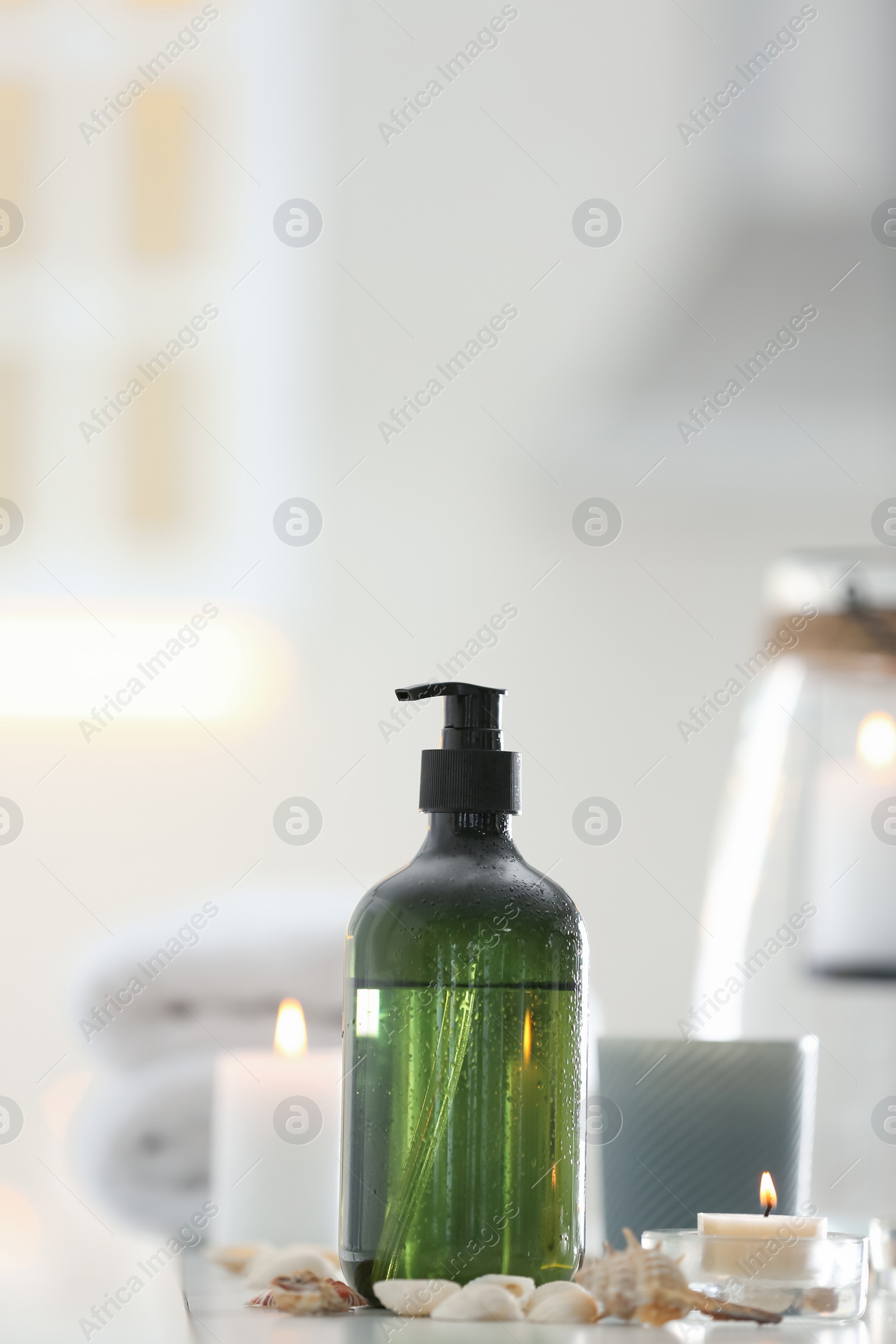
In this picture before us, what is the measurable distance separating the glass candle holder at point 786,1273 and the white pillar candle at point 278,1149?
0.14 m

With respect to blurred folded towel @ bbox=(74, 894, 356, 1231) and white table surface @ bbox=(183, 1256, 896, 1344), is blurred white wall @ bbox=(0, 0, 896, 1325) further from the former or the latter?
white table surface @ bbox=(183, 1256, 896, 1344)

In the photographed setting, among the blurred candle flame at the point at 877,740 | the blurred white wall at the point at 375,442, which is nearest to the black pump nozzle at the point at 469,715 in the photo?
the blurred candle flame at the point at 877,740

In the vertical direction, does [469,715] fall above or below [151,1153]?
above

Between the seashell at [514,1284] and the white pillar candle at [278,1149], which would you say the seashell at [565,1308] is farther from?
the white pillar candle at [278,1149]

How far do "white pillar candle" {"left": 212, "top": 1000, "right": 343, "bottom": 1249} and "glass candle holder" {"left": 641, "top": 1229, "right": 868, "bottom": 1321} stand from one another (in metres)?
0.14

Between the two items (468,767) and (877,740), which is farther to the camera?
(877,740)

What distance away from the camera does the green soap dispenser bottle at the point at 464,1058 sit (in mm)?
394

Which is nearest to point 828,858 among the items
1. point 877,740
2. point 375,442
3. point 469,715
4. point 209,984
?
point 877,740

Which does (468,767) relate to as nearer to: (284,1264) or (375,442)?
(284,1264)

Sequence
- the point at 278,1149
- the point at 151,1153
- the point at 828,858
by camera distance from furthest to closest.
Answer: the point at 828,858, the point at 151,1153, the point at 278,1149

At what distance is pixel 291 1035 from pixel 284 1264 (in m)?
0.09

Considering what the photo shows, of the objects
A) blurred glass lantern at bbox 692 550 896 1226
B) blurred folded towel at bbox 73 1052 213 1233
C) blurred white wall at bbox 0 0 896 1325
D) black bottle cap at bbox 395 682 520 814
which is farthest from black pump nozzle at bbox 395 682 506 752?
blurred white wall at bbox 0 0 896 1325

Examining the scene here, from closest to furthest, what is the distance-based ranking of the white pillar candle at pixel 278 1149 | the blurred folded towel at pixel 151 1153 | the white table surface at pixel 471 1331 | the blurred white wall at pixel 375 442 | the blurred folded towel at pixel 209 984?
the white table surface at pixel 471 1331 → the white pillar candle at pixel 278 1149 → the blurred folded towel at pixel 151 1153 → the blurred folded towel at pixel 209 984 → the blurred white wall at pixel 375 442

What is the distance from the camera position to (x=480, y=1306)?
37 centimetres
